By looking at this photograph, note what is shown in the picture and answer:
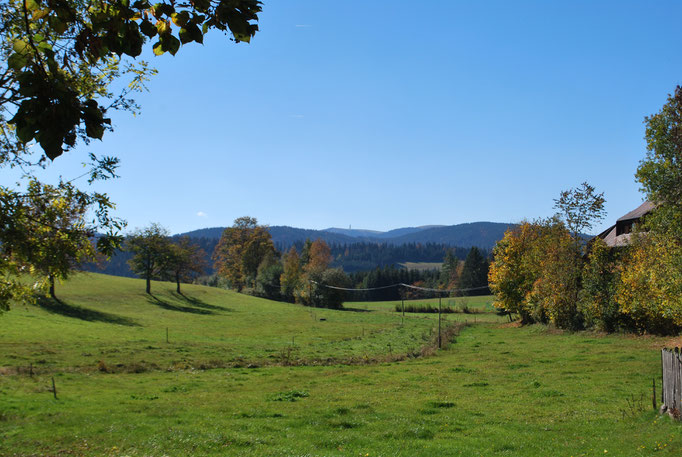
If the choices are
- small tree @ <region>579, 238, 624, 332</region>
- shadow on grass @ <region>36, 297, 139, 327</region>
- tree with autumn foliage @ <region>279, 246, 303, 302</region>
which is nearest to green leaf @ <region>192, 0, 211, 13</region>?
small tree @ <region>579, 238, 624, 332</region>

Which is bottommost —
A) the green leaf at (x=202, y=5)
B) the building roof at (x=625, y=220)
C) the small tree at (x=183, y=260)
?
the small tree at (x=183, y=260)

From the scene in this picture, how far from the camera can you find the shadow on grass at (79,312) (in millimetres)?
53275

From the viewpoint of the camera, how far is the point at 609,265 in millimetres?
39281

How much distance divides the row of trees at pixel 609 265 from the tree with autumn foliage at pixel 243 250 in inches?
2468

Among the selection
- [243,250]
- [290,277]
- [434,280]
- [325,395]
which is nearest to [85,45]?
[325,395]

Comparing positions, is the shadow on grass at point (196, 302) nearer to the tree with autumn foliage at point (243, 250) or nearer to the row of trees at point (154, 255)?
the row of trees at point (154, 255)

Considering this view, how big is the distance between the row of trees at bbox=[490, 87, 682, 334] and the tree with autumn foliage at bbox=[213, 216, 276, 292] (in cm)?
6268

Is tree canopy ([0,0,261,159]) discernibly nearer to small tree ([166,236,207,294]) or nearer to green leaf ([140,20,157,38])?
green leaf ([140,20,157,38])

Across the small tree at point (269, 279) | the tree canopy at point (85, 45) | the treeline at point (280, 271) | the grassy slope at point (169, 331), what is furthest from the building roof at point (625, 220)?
the small tree at point (269, 279)

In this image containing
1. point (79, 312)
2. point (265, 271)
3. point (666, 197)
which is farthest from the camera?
point (265, 271)

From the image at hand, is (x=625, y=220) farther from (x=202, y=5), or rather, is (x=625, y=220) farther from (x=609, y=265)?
(x=202, y=5)

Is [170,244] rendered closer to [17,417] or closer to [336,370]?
[336,370]

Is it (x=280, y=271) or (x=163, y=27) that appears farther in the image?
(x=280, y=271)

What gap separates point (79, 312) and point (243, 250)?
175 feet
